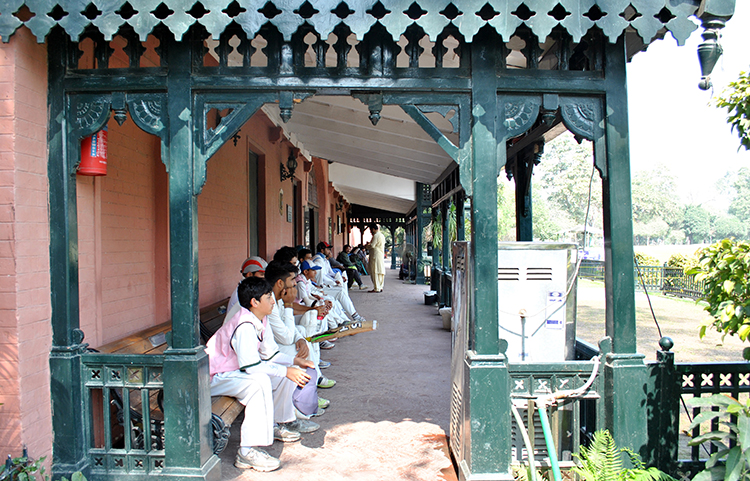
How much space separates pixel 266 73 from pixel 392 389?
11.5 ft

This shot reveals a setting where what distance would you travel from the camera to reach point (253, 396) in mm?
3441

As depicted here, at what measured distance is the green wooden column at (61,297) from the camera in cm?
306

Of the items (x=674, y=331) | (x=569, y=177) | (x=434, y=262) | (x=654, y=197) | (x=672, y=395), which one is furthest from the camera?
(x=654, y=197)

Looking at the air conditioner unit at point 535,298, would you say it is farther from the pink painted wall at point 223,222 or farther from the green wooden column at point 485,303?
the pink painted wall at point 223,222

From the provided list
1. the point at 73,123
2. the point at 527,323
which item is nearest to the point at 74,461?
the point at 73,123

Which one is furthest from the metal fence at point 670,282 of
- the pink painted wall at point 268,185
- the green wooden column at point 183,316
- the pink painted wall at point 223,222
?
the green wooden column at point 183,316

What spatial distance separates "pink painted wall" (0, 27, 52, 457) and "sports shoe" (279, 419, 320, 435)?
1.68 m

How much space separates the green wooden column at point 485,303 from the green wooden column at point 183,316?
1.76 m

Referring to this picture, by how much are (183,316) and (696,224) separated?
87.2 meters

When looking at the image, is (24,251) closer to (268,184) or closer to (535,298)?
(535,298)

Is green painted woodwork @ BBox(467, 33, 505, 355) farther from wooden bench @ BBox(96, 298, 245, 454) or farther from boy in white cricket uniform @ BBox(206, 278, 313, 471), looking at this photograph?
wooden bench @ BBox(96, 298, 245, 454)

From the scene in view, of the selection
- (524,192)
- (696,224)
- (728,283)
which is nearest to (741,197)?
(696,224)

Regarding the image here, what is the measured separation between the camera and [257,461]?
3350mm

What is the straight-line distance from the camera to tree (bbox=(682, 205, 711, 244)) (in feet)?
241
